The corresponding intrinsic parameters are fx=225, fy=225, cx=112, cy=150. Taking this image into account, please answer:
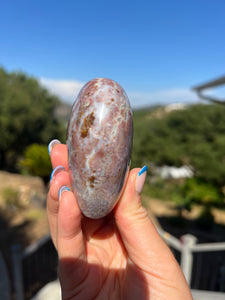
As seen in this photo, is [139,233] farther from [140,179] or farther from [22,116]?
[22,116]

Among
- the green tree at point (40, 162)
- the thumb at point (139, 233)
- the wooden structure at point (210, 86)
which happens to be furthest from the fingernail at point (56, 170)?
the green tree at point (40, 162)

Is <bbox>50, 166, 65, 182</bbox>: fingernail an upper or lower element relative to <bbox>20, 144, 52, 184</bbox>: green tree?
upper

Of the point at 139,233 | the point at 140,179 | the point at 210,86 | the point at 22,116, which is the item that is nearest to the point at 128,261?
the point at 139,233

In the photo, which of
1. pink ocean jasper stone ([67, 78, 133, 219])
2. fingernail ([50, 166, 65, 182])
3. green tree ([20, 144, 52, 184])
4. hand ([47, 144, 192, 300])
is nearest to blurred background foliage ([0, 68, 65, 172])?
green tree ([20, 144, 52, 184])

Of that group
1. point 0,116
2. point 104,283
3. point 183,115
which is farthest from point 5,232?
point 0,116

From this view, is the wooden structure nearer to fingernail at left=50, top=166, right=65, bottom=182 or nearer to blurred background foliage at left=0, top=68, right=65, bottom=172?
fingernail at left=50, top=166, right=65, bottom=182

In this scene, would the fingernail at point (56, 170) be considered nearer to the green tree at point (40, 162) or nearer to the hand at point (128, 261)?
the hand at point (128, 261)
